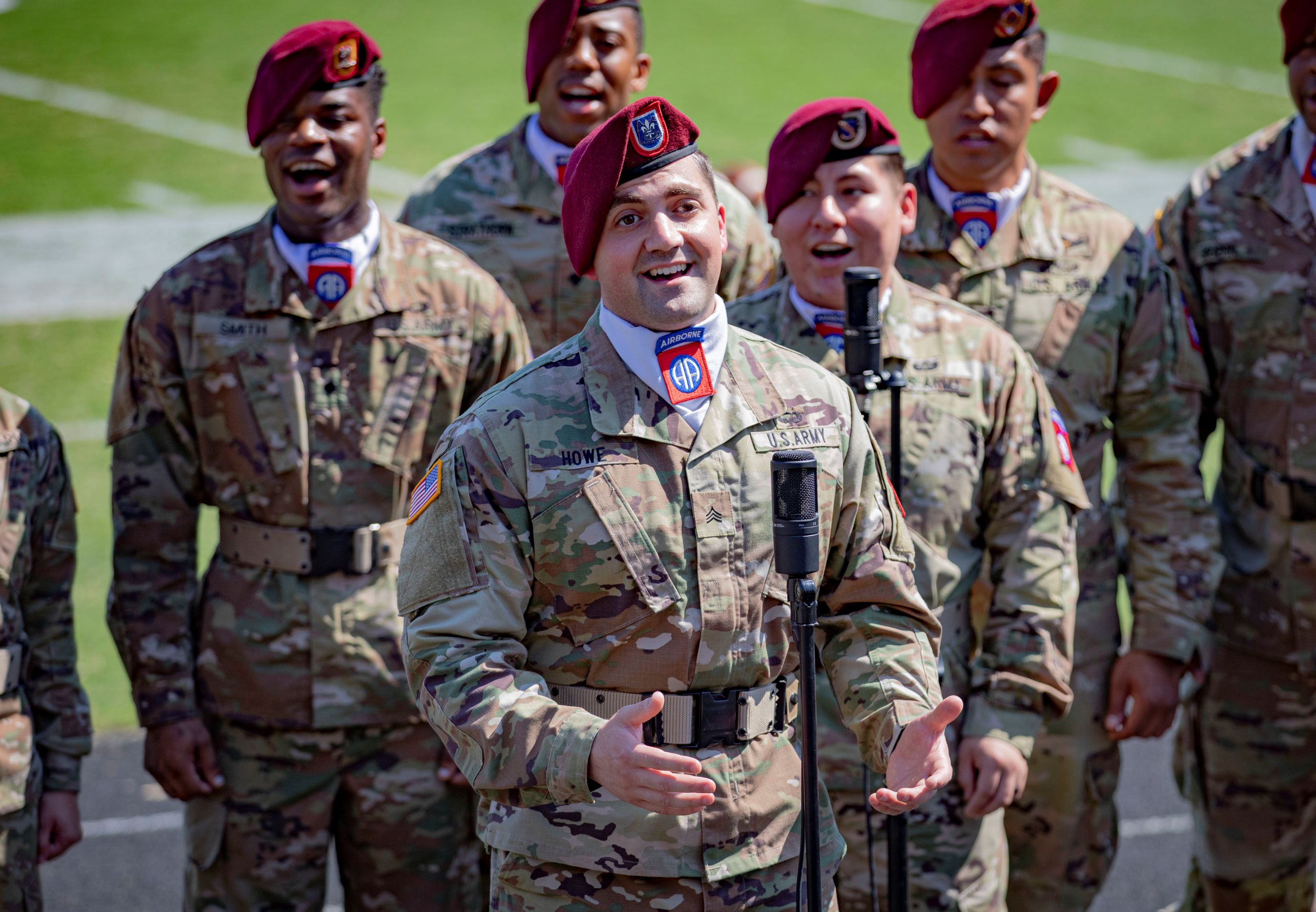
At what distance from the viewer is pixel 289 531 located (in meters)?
4.31

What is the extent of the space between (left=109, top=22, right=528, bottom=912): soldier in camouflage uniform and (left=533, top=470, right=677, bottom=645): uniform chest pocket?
143 cm

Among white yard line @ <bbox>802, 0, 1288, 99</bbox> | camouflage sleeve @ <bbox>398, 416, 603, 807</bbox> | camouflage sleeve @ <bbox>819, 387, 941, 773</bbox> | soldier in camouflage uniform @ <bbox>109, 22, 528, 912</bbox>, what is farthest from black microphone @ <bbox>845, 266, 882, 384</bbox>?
white yard line @ <bbox>802, 0, 1288, 99</bbox>

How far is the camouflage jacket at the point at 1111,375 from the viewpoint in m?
4.68

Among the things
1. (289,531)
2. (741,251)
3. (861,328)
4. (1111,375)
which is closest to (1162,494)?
(1111,375)

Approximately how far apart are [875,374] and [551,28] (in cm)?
226

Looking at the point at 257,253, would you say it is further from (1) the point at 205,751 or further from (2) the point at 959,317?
(2) the point at 959,317

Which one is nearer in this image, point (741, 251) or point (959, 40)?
point (959, 40)

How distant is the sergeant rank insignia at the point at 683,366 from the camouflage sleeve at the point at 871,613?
33 centimetres

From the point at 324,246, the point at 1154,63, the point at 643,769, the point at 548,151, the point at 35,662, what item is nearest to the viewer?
the point at 643,769

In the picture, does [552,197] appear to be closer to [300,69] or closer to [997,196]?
[300,69]

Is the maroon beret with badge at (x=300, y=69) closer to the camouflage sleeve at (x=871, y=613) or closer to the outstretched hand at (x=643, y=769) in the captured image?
the camouflage sleeve at (x=871, y=613)

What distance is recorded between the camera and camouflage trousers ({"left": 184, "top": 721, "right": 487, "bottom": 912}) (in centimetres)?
433

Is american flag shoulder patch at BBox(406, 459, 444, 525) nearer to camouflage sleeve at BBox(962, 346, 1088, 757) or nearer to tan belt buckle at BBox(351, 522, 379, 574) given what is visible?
tan belt buckle at BBox(351, 522, 379, 574)

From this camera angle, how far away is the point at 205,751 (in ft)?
14.1
